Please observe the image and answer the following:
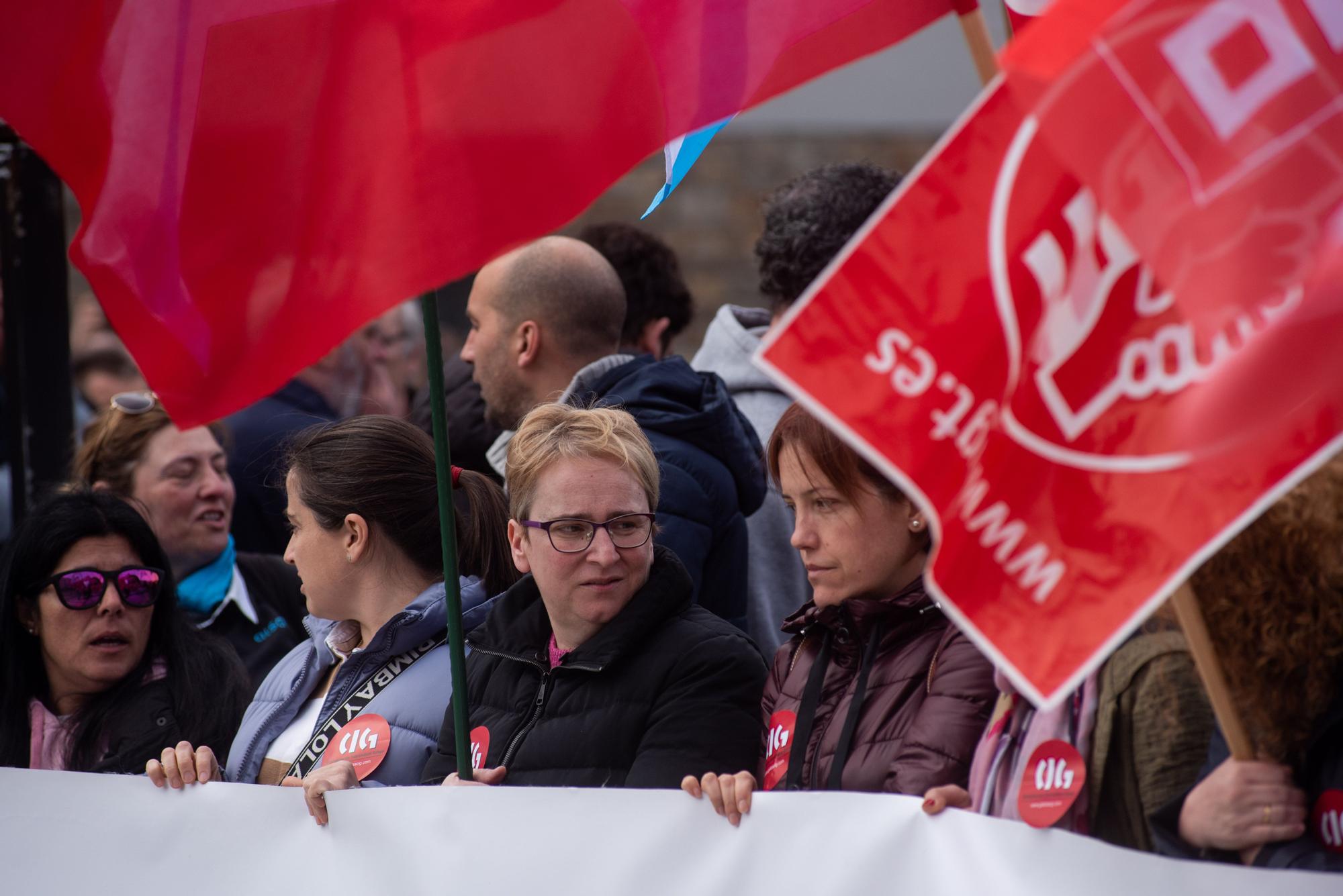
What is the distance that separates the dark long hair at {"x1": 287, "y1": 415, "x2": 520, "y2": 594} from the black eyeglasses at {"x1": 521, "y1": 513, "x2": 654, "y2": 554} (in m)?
0.55

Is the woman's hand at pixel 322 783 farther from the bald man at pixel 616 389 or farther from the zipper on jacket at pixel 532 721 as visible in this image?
the bald man at pixel 616 389

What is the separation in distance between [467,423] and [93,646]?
1503 millimetres

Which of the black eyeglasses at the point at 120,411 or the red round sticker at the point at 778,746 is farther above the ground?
the black eyeglasses at the point at 120,411

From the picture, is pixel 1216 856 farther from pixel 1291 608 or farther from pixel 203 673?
pixel 203 673

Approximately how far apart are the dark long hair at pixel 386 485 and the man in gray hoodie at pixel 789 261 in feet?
2.52

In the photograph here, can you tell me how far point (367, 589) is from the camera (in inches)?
141

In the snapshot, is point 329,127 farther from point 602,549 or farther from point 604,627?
point 604,627

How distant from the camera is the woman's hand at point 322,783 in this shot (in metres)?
2.96

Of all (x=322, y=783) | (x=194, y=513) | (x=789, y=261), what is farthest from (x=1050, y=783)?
(x=194, y=513)

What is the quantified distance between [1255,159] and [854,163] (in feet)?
8.06

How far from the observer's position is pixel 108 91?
9.95 ft

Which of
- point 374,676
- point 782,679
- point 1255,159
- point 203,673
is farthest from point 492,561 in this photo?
point 1255,159

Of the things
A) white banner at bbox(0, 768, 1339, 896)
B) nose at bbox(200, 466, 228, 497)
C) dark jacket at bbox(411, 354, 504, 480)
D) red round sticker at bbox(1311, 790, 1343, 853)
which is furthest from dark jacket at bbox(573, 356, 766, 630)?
red round sticker at bbox(1311, 790, 1343, 853)

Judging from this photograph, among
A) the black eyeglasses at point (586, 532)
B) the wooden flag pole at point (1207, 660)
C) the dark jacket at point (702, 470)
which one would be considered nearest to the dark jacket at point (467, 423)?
the dark jacket at point (702, 470)
